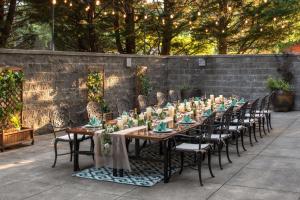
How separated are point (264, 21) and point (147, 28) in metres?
4.76

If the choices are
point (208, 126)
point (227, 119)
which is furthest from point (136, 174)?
point (227, 119)

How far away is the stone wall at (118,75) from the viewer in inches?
362

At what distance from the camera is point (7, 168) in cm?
639

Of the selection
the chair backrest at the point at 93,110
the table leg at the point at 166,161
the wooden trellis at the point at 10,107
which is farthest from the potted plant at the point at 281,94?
the table leg at the point at 166,161

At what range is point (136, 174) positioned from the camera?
5.97 m

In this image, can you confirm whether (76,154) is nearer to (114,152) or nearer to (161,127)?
(114,152)

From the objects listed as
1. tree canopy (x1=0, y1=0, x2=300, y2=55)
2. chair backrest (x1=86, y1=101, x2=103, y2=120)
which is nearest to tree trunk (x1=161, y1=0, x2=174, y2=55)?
tree canopy (x1=0, y1=0, x2=300, y2=55)

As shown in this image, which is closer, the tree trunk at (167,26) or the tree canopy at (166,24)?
the tree canopy at (166,24)

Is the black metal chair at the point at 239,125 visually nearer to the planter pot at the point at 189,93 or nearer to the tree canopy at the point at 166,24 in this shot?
the planter pot at the point at 189,93

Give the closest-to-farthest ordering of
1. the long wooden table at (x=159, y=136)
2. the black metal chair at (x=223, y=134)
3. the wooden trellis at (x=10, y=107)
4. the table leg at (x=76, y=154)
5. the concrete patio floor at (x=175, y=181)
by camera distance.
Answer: the concrete patio floor at (x=175, y=181) → the long wooden table at (x=159, y=136) → the table leg at (x=76, y=154) → the black metal chair at (x=223, y=134) → the wooden trellis at (x=10, y=107)

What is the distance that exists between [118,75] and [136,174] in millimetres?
6429

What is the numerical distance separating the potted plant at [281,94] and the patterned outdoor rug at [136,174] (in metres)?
7.22

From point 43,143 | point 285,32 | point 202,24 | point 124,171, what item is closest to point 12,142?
point 43,143

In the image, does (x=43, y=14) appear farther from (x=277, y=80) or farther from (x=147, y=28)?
(x=277, y=80)
